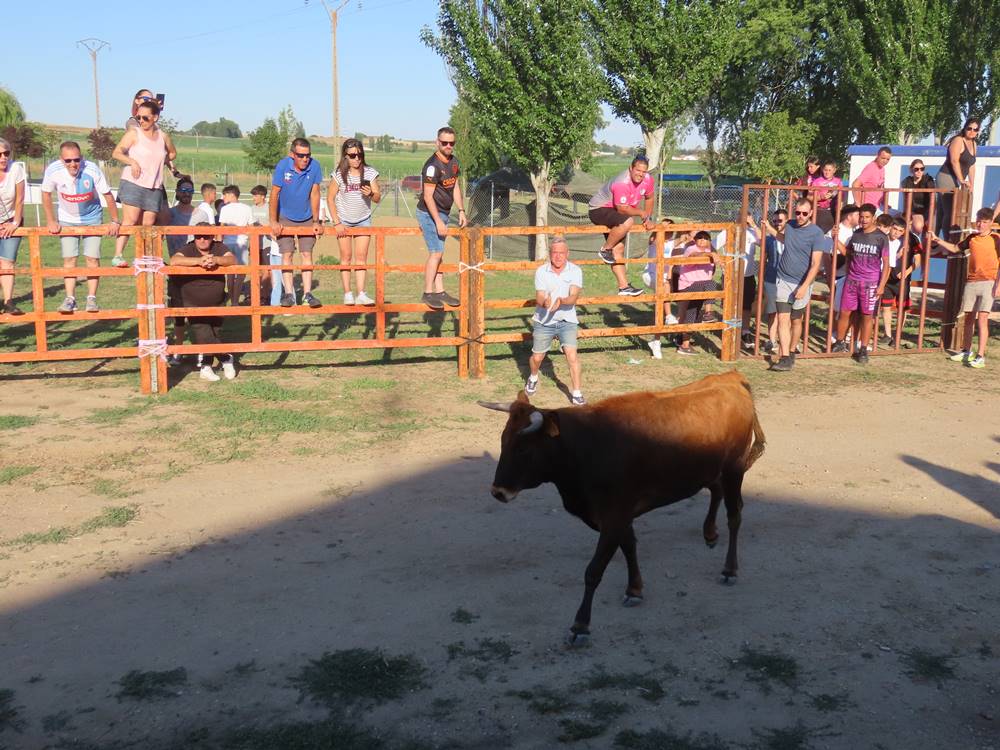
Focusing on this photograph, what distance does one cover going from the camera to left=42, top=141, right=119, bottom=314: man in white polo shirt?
440 inches

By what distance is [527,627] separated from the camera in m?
5.41

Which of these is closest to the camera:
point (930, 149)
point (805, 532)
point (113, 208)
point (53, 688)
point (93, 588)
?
point (53, 688)

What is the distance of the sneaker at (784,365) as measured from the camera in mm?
11969

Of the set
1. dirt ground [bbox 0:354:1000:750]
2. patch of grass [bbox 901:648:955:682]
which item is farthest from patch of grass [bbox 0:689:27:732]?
patch of grass [bbox 901:648:955:682]

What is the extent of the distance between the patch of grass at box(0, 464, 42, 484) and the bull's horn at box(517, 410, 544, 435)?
15.0 feet

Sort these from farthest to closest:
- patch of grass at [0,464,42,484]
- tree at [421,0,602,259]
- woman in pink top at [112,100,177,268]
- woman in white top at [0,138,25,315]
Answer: tree at [421,0,602,259], woman in white top at [0,138,25,315], woman in pink top at [112,100,177,268], patch of grass at [0,464,42,484]

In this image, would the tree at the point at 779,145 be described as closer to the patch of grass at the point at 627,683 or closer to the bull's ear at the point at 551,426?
the bull's ear at the point at 551,426

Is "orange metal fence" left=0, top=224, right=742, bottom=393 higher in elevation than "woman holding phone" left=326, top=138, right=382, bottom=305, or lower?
lower

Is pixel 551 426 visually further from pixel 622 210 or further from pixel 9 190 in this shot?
pixel 9 190

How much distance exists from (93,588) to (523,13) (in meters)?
23.7

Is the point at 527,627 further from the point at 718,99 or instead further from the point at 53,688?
the point at 718,99

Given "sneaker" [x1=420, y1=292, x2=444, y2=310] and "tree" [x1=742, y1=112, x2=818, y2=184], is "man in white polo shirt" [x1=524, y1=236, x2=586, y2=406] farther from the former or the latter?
"tree" [x1=742, y1=112, x2=818, y2=184]

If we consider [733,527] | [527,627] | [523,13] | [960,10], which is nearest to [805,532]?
[733,527]

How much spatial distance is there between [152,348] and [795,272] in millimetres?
7283
